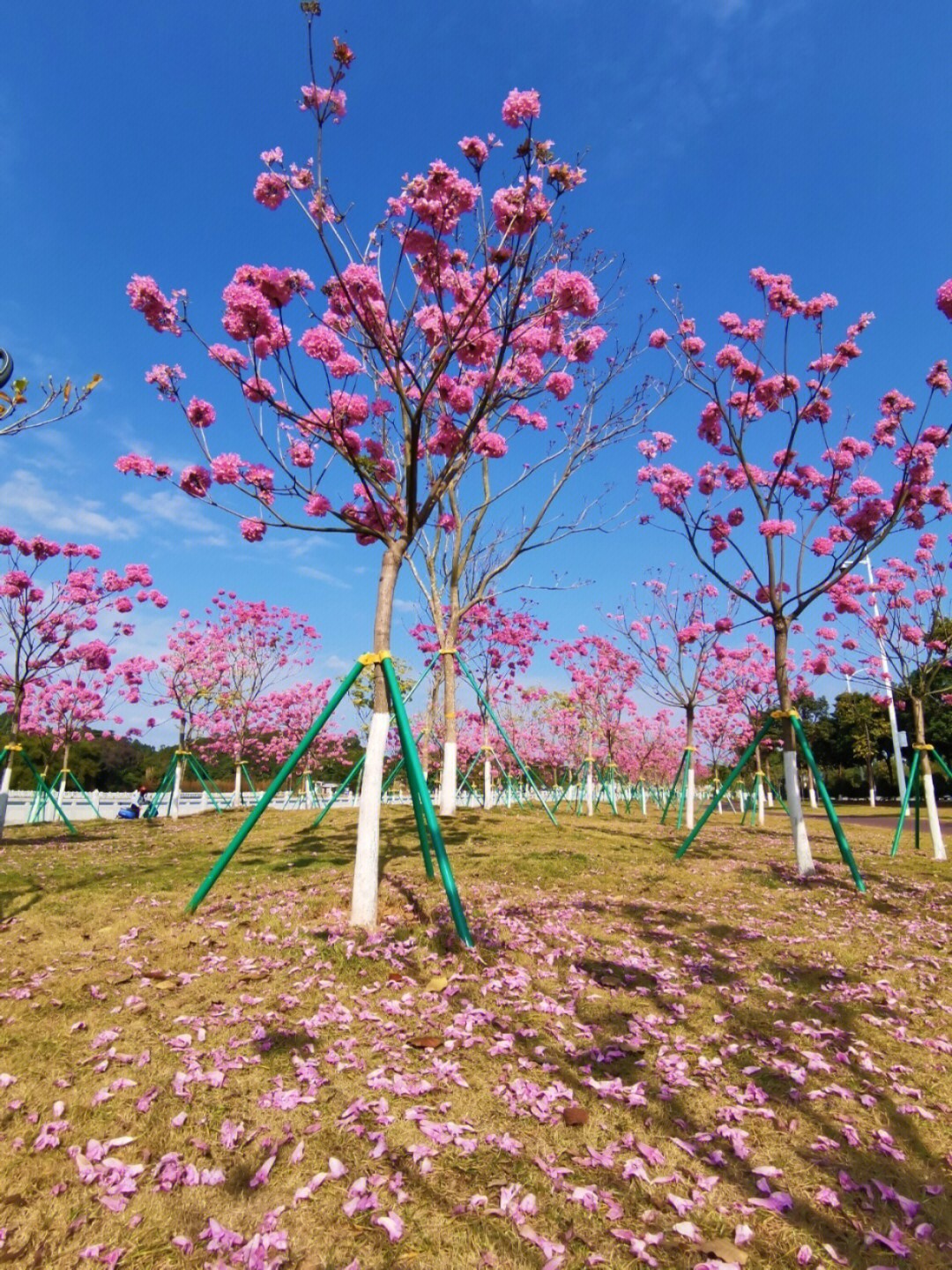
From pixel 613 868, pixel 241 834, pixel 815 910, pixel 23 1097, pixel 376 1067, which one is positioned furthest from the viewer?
pixel 613 868

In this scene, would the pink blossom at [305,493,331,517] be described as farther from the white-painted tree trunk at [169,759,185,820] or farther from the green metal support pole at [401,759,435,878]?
the white-painted tree trunk at [169,759,185,820]

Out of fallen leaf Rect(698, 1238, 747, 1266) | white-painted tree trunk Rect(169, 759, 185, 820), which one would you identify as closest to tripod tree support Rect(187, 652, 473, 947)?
fallen leaf Rect(698, 1238, 747, 1266)

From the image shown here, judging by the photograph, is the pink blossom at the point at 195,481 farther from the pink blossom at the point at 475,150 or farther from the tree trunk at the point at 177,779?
the tree trunk at the point at 177,779

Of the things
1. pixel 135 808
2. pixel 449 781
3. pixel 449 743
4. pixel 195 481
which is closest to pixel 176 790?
pixel 135 808

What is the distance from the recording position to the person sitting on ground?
92.1ft

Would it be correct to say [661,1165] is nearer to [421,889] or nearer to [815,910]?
[421,889]

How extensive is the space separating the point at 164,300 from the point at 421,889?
24.0 ft

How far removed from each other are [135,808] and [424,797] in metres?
25.9

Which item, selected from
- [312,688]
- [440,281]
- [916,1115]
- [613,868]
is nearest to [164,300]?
[440,281]

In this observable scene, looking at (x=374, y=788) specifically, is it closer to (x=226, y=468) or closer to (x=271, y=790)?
(x=271, y=790)

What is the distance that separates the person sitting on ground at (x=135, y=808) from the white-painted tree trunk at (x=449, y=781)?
1616 centimetres

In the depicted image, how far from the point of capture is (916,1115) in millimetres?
4270

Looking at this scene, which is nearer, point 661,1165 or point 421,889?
point 661,1165

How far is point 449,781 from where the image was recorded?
17.2 metres
